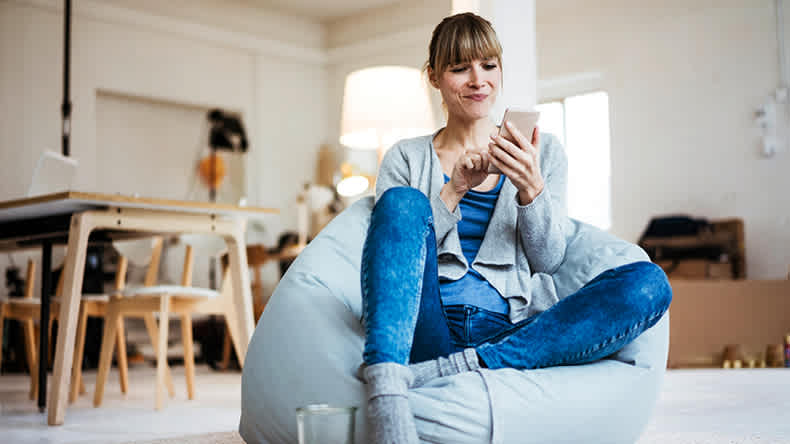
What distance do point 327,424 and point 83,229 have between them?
198 cm

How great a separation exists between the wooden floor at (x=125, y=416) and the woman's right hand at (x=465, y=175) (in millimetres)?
1161

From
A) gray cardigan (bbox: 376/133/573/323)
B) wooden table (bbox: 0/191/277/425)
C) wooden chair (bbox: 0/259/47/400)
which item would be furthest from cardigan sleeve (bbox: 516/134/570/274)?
wooden chair (bbox: 0/259/47/400)

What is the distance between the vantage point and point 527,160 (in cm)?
180

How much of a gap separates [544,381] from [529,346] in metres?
0.07

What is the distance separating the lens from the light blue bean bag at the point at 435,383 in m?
1.51

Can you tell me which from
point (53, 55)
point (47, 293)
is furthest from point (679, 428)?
point (53, 55)

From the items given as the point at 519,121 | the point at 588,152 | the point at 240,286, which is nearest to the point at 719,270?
the point at 588,152

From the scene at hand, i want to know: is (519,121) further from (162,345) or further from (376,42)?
(376,42)

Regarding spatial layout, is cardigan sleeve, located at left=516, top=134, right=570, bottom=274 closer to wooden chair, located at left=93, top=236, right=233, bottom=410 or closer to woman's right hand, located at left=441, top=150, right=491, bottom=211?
woman's right hand, located at left=441, top=150, right=491, bottom=211

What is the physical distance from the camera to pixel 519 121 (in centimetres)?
180

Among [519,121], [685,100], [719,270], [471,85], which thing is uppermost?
[685,100]

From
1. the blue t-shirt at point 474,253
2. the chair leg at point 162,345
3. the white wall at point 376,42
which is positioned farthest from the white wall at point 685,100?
the blue t-shirt at point 474,253

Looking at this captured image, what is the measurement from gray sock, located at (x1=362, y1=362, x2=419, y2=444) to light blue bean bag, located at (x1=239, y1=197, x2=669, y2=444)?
54mm

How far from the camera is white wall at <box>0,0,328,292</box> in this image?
6477 millimetres
